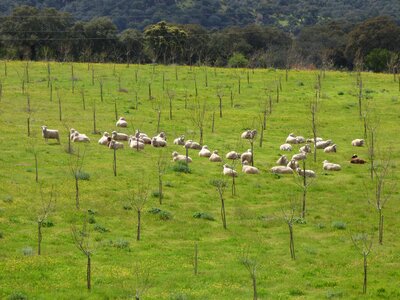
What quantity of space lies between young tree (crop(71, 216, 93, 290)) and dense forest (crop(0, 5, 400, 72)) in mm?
65328

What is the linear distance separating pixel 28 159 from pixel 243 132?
56.4ft

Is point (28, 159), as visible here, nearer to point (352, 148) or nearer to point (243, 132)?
point (243, 132)

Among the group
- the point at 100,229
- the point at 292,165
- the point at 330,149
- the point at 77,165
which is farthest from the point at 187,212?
the point at 330,149

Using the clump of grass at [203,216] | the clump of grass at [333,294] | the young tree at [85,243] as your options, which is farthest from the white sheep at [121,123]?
the clump of grass at [333,294]

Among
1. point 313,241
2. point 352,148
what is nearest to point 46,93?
point 352,148

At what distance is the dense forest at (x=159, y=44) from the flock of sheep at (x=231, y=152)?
45.0 metres

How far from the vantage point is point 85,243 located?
85.2 ft

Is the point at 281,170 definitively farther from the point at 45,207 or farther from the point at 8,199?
the point at 8,199

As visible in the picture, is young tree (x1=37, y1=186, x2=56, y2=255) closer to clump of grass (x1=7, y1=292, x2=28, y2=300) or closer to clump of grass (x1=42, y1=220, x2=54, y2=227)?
clump of grass (x1=42, y1=220, x2=54, y2=227)

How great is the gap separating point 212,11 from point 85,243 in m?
154

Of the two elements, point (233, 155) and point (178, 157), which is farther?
point (233, 155)

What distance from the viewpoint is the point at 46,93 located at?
6194cm

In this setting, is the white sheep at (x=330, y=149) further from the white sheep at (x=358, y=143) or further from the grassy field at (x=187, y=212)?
the white sheep at (x=358, y=143)

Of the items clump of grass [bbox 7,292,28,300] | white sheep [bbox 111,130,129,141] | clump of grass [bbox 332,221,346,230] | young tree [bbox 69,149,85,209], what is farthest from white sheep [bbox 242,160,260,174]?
clump of grass [bbox 7,292,28,300]
